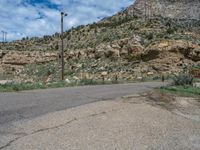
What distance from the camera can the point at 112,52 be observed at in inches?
2359

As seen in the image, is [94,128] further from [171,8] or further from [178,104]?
[171,8]

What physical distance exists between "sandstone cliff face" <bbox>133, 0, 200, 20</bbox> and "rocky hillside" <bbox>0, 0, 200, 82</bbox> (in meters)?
1.58

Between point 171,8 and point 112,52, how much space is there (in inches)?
1405

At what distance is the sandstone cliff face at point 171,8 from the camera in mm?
86812

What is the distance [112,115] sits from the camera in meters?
11.3

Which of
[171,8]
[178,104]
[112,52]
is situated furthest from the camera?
[171,8]

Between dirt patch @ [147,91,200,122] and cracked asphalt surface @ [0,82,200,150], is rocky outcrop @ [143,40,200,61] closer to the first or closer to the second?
dirt patch @ [147,91,200,122]

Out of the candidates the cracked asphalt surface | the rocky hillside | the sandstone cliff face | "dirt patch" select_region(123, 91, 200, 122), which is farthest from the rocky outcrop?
the cracked asphalt surface

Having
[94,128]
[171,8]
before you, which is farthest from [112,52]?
[94,128]

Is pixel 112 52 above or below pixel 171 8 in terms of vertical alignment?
below

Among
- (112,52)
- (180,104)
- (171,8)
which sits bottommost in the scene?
(180,104)

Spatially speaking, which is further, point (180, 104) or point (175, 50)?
point (175, 50)

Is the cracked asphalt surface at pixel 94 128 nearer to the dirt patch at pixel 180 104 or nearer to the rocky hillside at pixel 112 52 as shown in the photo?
the dirt patch at pixel 180 104

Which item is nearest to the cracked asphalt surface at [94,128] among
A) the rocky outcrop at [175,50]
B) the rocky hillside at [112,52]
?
the rocky hillside at [112,52]
